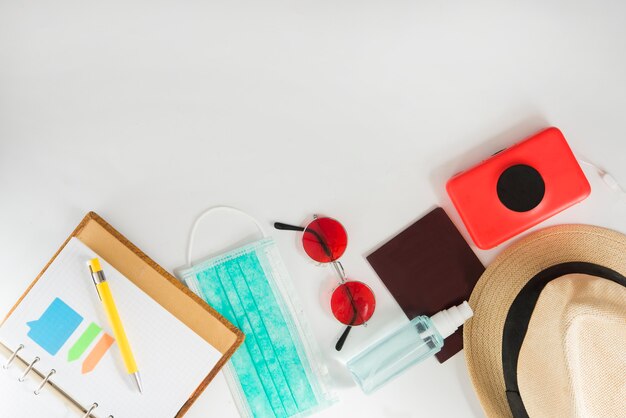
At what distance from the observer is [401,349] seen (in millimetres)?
750

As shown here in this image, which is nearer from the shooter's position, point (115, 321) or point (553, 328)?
point (553, 328)

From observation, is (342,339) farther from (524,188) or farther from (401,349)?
(524,188)

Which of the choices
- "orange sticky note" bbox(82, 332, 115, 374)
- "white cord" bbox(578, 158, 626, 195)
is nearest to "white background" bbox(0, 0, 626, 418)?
"white cord" bbox(578, 158, 626, 195)

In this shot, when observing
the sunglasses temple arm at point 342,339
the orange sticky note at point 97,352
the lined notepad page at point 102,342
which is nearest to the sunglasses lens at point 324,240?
the sunglasses temple arm at point 342,339

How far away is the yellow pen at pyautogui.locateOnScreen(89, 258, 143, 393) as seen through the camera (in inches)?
28.2

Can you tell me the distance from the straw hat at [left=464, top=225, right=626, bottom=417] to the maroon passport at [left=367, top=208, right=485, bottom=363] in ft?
0.11

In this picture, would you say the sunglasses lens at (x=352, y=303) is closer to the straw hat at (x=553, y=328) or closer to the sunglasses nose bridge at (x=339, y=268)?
the sunglasses nose bridge at (x=339, y=268)

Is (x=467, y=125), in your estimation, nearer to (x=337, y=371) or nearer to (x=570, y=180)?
(x=570, y=180)

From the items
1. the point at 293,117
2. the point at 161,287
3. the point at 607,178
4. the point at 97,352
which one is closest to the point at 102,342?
the point at 97,352

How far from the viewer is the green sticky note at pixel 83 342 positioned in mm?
725

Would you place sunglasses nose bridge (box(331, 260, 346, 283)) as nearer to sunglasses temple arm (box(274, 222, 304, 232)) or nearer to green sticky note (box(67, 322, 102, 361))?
sunglasses temple arm (box(274, 222, 304, 232))

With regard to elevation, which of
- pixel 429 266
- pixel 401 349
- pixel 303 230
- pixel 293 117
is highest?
pixel 293 117

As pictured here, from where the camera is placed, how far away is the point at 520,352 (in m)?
0.68

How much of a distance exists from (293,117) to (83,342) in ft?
1.54
